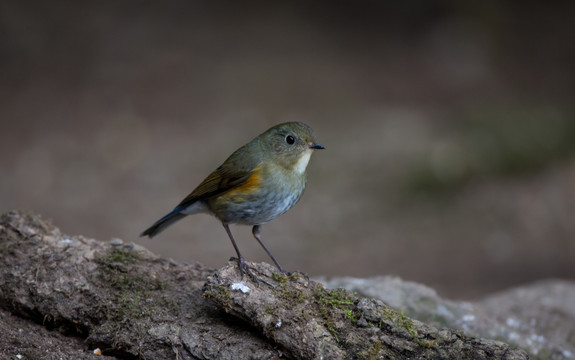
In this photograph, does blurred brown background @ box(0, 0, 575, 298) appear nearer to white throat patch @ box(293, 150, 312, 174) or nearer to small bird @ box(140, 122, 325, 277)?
small bird @ box(140, 122, 325, 277)

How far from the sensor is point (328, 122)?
13.2 metres

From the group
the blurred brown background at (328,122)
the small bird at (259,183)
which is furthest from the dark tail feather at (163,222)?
the blurred brown background at (328,122)

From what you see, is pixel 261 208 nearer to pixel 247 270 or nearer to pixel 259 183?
pixel 259 183

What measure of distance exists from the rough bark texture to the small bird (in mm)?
623

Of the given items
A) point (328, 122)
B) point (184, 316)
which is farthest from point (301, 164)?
point (328, 122)

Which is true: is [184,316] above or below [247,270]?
below

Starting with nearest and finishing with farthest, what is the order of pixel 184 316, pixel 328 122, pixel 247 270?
pixel 247 270 → pixel 184 316 → pixel 328 122

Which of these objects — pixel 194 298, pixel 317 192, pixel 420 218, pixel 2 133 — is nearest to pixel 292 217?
pixel 317 192

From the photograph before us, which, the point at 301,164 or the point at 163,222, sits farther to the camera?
the point at 163,222

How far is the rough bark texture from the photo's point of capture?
3459 millimetres

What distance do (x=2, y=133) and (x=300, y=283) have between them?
409 inches

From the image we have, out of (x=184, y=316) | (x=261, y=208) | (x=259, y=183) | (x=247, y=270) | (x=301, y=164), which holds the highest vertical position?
(x=301, y=164)

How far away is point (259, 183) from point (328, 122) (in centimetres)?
887

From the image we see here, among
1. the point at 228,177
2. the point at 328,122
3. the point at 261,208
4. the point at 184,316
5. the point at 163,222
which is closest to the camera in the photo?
the point at 184,316
